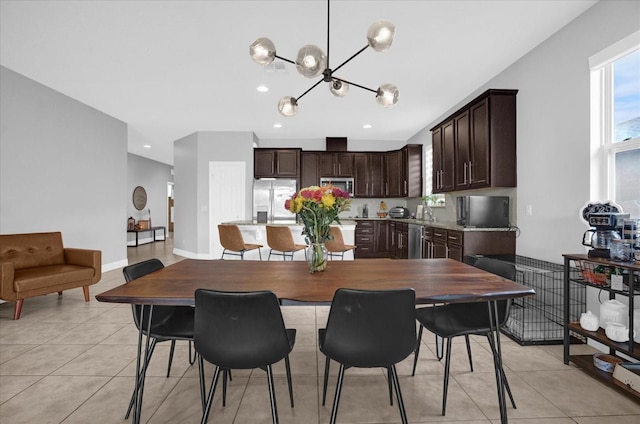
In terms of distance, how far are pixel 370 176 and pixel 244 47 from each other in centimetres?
439

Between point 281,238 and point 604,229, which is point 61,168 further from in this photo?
point 604,229

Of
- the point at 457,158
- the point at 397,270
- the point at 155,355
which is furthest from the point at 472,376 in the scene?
the point at 457,158

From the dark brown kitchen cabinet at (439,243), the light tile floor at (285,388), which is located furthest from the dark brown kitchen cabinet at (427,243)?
the light tile floor at (285,388)

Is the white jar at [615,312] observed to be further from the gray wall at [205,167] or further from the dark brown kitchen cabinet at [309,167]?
the gray wall at [205,167]

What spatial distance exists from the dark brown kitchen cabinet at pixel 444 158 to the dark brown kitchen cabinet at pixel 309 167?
2813mm

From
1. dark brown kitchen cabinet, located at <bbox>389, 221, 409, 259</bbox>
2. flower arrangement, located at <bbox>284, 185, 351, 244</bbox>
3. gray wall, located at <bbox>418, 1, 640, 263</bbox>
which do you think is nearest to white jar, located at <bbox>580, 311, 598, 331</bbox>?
gray wall, located at <bbox>418, 1, 640, 263</bbox>

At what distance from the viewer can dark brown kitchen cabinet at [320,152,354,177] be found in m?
6.86

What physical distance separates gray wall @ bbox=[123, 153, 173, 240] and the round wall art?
0.10m

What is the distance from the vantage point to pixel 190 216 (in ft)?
21.8

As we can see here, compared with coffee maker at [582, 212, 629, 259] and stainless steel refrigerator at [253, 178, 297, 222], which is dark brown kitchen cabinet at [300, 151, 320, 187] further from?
coffee maker at [582, 212, 629, 259]

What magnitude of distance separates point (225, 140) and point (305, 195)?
529 cm

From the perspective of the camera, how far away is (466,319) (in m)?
1.79

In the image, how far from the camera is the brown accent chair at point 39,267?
2.91m

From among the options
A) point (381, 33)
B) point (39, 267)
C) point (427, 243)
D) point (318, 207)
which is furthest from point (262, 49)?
point (39, 267)
